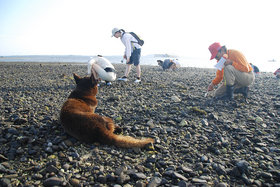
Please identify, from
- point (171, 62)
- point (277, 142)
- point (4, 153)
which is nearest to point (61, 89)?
point (4, 153)

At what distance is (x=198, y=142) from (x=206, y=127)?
81 cm

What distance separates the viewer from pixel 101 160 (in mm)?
2826

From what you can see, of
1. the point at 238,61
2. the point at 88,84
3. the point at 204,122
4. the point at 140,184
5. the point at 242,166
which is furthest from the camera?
the point at 238,61

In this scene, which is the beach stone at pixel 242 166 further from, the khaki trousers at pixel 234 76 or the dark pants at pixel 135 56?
the dark pants at pixel 135 56

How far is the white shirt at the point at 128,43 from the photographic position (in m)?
8.98

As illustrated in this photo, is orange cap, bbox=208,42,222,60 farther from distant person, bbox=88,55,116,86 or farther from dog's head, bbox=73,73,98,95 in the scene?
distant person, bbox=88,55,116,86

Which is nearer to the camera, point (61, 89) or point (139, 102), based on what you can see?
point (139, 102)

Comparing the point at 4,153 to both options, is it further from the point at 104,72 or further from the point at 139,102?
the point at 104,72

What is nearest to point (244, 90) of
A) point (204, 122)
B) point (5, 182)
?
point (204, 122)

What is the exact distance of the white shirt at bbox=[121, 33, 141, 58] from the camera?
29.5 ft

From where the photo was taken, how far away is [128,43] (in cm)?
898

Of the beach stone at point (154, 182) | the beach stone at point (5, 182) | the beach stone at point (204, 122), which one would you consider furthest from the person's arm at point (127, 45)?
the beach stone at point (5, 182)

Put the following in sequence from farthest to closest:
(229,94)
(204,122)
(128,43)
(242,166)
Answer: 1. (128,43)
2. (229,94)
3. (204,122)
4. (242,166)

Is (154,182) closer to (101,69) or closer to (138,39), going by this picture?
(101,69)
